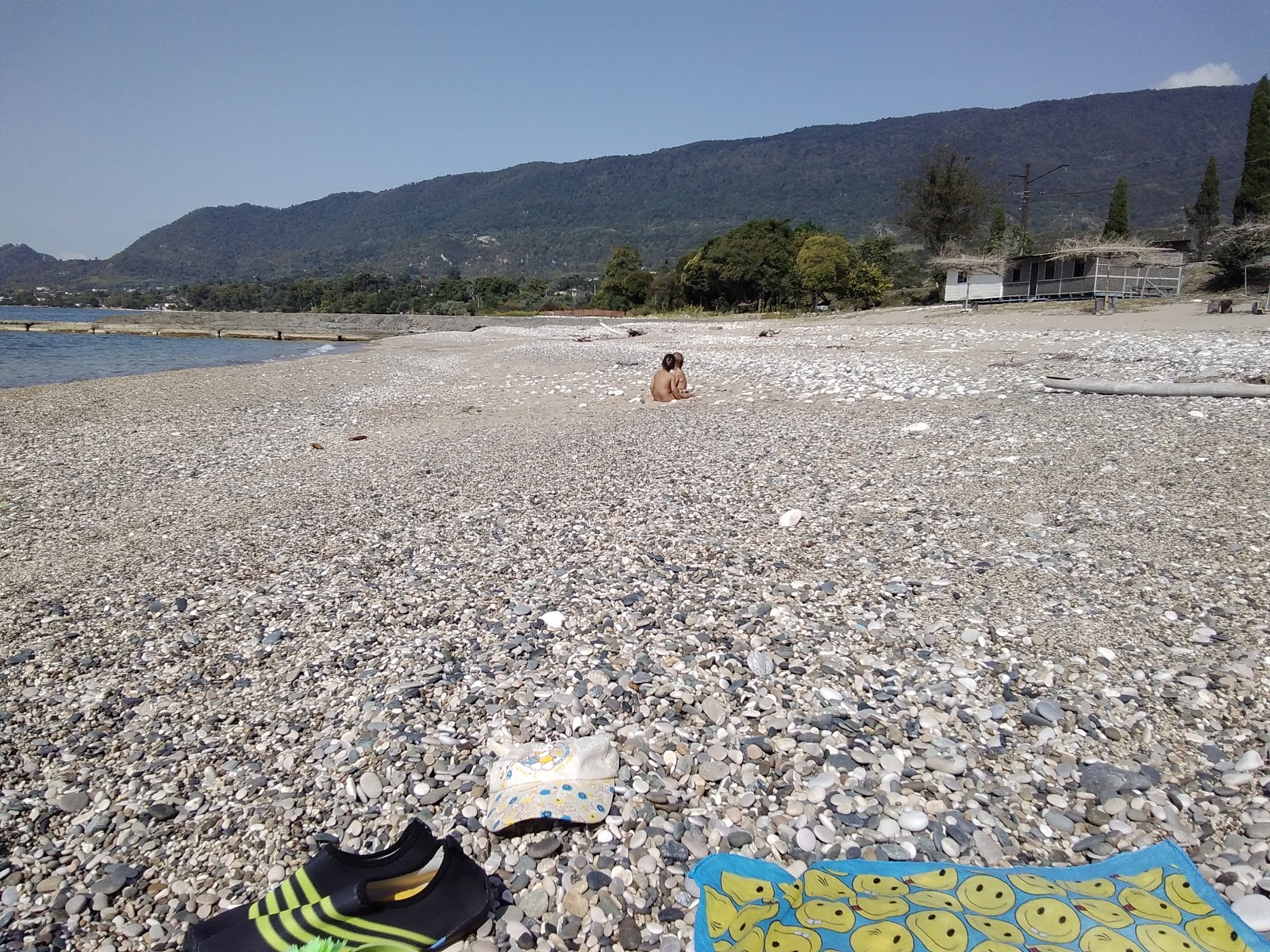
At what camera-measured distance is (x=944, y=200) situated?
43.4 meters

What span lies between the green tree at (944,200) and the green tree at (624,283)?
27079mm

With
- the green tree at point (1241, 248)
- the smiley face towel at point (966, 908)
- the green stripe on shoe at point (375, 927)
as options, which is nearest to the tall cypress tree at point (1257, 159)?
the green tree at point (1241, 248)

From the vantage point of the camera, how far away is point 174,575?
5.39 m

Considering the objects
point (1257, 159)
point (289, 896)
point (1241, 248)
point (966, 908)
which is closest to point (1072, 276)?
point (1241, 248)

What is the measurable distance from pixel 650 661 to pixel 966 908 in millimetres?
1815

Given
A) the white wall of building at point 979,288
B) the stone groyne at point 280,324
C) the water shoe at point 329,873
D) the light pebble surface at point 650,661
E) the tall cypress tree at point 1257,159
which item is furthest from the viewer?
the stone groyne at point 280,324

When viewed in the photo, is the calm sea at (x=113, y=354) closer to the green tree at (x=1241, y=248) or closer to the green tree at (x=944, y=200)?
the green tree at (x=944, y=200)

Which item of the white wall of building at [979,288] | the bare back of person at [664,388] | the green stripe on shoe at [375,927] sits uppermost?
the white wall of building at [979,288]

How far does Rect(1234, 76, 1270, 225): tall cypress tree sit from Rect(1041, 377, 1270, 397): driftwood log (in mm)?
45974

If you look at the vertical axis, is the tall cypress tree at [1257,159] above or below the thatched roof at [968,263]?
above

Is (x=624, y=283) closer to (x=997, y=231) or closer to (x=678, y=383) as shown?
(x=997, y=231)

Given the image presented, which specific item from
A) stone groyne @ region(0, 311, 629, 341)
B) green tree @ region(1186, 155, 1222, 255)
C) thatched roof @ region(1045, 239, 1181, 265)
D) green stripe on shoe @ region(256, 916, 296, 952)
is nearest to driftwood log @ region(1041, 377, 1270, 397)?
green stripe on shoe @ region(256, 916, 296, 952)

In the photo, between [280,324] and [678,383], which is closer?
[678,383]

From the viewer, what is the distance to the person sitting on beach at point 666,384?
12430 millimetres
